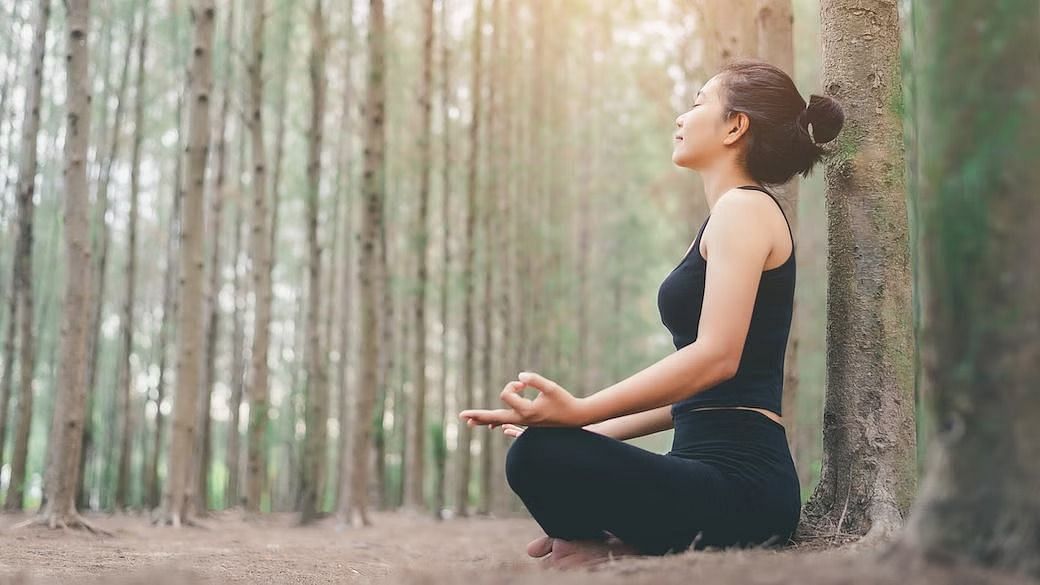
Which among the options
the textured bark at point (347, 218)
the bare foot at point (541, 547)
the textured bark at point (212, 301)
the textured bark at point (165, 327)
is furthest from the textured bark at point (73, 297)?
the textured bark at point (347, 218)

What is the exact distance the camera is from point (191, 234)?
7.12 meters

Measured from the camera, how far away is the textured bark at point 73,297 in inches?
215

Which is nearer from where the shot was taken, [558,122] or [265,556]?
[265,556]

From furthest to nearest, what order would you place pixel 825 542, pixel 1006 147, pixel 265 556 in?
pixel 265 556
pixel 825 542
pixel 1006 147

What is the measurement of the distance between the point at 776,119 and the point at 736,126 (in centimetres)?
12

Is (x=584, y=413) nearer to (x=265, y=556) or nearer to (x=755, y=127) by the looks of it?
(x=755, y=127)

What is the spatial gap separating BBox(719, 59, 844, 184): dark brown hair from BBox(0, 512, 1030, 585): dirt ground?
3.68 feet

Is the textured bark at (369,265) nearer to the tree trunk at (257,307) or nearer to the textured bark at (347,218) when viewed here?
the tree trunk at (257,307)

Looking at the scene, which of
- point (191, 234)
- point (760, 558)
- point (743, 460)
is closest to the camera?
point (760, 558)

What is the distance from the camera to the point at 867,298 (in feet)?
9.31

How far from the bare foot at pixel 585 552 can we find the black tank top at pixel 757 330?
44 centimetres

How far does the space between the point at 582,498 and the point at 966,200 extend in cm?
120

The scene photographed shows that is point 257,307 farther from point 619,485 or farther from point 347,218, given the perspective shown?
point 619,485

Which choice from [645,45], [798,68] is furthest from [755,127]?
[645,45]
